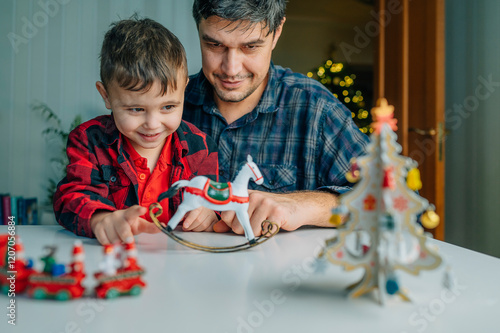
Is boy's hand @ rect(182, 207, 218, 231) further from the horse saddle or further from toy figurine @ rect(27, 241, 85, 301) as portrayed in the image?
toy figurine @ rect(27, 241, 85, 301)

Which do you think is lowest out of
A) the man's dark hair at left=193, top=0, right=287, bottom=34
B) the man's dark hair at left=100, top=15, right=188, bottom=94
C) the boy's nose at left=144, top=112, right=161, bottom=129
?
the boy's nose at left=144, top=112, right=161, bottom=129

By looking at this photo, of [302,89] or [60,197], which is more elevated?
[302,89]

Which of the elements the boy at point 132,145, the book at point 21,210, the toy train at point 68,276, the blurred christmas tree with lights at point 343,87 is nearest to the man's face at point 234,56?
the boy at point 132,145

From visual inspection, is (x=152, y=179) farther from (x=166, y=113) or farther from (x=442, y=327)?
(x=442, y=327)

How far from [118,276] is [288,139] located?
3.44 ft

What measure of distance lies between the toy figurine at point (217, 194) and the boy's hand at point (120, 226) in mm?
53

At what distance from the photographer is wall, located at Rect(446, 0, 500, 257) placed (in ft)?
8.73

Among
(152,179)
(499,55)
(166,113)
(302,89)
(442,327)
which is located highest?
(499,55)

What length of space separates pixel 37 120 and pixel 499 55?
296 centimetres

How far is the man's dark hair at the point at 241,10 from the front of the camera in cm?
132

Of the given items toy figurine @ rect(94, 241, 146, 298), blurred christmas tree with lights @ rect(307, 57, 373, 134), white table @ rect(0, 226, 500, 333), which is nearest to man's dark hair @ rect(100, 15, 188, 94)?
white table @ rect(0, 226, 500, 333)

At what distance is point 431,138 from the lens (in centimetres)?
273

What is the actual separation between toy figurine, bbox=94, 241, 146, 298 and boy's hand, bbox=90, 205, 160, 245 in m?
0.24

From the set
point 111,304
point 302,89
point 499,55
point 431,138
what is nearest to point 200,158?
point 302,89
